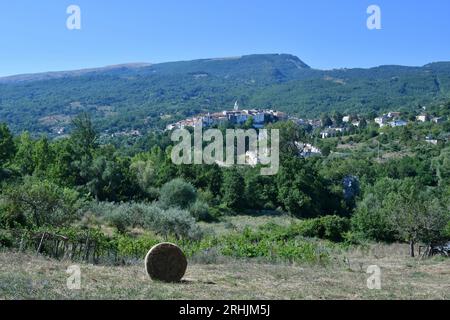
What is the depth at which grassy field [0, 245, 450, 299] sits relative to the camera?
10102 mm

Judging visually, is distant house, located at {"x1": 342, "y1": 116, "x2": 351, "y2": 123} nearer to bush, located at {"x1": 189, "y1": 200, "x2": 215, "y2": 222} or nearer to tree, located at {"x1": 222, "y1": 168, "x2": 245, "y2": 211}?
tree, located at {"x1": 222, "y1": 168, "x2": 245, "y2": 211}

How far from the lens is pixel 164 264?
12430mm

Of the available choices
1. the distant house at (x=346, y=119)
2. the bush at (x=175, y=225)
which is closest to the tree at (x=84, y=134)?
the bush at (x=175, y=225)

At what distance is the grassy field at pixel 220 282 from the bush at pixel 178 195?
914 inches

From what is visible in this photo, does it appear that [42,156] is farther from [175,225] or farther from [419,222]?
[419,222]

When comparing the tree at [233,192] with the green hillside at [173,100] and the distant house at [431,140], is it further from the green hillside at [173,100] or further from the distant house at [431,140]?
the green hillside at [173,100]

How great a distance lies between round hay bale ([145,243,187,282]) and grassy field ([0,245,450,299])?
0.99 ft

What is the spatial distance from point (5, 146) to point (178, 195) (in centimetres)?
1717

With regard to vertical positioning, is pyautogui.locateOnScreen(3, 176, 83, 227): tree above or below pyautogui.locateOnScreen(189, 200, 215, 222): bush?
above

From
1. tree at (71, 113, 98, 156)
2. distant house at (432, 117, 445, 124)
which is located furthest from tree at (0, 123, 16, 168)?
distant house at (432, 117, 445, 124)

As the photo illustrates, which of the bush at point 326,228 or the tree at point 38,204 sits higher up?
the tree at point 38,204

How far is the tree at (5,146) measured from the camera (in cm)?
4375
